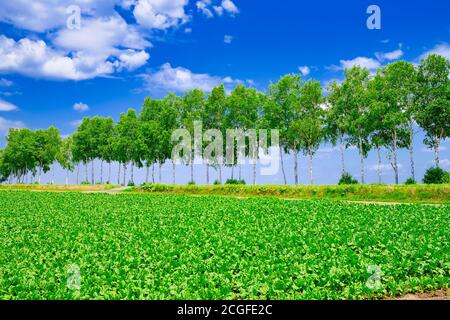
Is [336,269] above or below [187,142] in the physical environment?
below

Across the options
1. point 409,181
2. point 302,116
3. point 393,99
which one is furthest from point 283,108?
point 409,181

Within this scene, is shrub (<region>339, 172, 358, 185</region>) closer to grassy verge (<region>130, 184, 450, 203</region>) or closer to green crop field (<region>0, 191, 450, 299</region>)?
grassy verge (<region>130, 184, 450, 203</region>)

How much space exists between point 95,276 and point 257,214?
16.5 metres

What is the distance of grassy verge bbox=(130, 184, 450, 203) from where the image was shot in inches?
1507

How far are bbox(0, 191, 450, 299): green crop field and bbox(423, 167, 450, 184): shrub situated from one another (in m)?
21.8

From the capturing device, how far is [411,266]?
1326 cm

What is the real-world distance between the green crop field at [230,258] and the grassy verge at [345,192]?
559 inches

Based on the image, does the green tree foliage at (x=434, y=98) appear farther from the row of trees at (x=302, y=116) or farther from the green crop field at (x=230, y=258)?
the green crop field at (x=230, y=258)

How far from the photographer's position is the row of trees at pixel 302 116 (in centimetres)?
5391

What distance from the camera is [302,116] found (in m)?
65.3
